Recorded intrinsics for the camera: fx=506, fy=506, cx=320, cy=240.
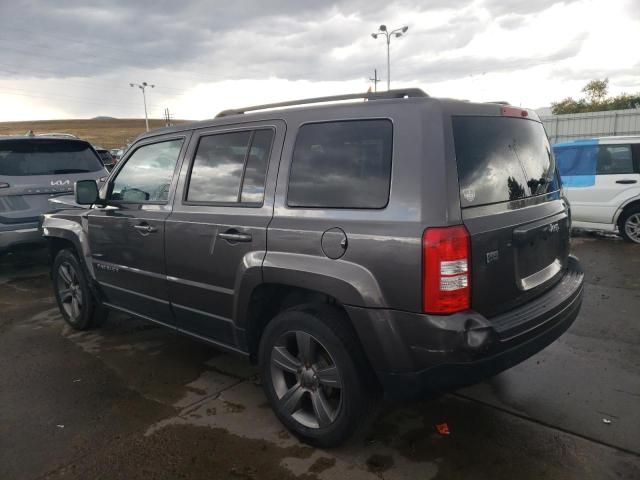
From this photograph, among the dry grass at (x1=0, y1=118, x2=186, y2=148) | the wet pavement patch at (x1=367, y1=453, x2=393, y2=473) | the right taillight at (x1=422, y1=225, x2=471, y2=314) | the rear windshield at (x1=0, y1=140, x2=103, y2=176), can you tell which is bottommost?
the wet pavement patch at (x1=367, y1=453, x2=393, y2=473)

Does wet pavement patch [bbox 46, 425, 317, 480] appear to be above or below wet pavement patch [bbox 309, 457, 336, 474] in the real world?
above

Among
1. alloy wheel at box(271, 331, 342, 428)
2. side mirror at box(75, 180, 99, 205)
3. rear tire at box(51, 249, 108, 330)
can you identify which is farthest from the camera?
rear tire at box(51, 249, 108, 330)

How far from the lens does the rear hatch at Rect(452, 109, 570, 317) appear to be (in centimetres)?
244

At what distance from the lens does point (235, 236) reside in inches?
121

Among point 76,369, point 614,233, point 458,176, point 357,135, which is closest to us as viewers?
point 458,176

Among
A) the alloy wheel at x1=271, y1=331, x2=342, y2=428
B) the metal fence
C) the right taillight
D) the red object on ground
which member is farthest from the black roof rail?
the metal fence

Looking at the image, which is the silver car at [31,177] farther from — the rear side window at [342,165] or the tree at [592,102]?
the tree at [592,102]

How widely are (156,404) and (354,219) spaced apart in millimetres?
1987

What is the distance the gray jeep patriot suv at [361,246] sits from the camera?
2.35 metres

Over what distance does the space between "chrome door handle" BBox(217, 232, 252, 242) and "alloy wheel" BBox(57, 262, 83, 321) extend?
2.35 metres

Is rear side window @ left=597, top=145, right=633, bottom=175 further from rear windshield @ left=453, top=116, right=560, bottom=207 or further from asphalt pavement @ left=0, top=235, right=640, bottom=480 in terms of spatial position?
rear windshield @ left=453, top=116, right=560, bottom=207

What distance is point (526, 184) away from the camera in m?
2.90

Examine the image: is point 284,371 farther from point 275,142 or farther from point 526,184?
point 526,184

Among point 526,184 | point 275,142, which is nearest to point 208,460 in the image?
point 275,142
